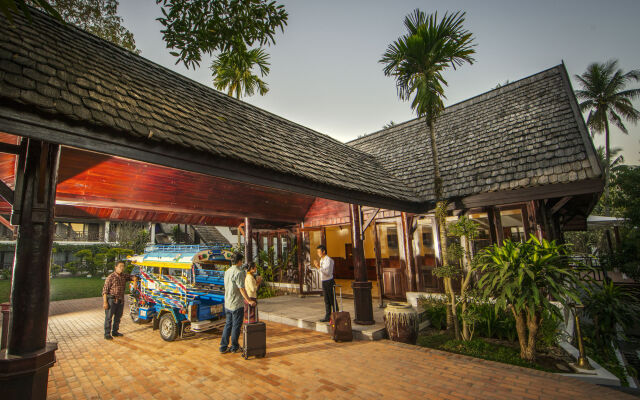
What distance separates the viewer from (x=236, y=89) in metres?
14.5

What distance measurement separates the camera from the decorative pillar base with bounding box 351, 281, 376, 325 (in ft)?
22.0

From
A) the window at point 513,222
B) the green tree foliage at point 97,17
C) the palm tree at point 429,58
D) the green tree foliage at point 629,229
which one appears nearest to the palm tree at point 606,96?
the green tree foliage at point 629,229

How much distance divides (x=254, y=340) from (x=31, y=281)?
127 inches

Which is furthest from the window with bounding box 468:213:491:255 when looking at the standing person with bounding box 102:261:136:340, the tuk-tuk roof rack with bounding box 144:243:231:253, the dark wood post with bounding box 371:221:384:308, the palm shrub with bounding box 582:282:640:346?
the standing person with bounding box 102:261:136:340

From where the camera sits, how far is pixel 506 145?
26.6 ft

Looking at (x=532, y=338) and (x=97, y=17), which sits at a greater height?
(x=97, y=17)

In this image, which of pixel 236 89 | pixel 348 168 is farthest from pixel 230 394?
pixel 236 89

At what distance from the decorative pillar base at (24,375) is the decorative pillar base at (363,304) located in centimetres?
524

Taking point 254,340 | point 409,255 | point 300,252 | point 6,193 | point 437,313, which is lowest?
point 437,313

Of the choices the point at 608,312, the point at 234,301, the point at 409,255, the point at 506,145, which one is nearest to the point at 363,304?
the point at 409,255

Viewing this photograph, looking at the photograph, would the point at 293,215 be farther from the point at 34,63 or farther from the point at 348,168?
the point at 34,63

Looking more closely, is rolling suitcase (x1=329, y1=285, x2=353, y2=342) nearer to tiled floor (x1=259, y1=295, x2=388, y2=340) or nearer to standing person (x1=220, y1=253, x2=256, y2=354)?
tiled floor (x1=259, y1=295, x2=388, y2=340)

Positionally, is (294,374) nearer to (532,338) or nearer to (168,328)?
(168,328)

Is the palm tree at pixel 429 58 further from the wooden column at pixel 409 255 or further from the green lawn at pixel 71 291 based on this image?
the green lawn at pixel 71 291
